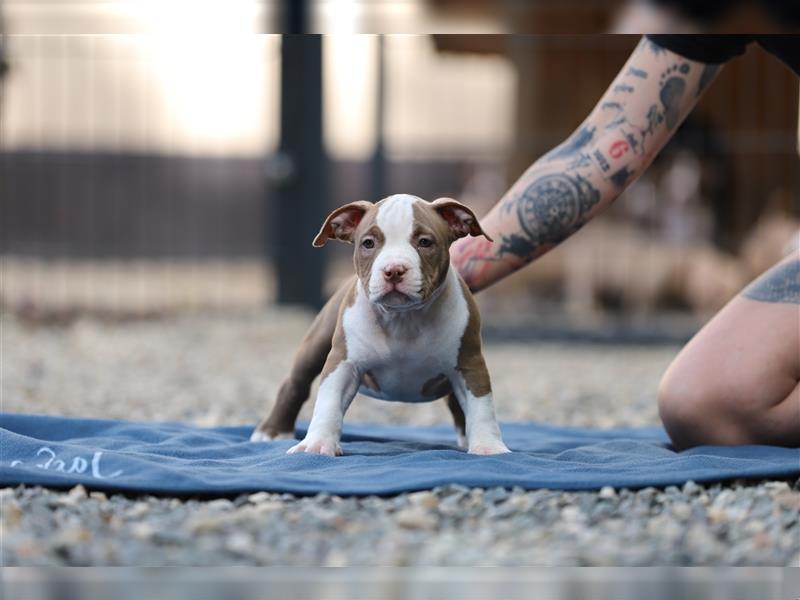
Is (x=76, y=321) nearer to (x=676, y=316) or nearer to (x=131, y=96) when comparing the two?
(x=131, y=96)

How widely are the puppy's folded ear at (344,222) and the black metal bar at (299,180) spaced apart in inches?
196

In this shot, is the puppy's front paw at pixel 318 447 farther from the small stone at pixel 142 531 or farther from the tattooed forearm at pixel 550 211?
the tattooed forearm at pixel 550 211

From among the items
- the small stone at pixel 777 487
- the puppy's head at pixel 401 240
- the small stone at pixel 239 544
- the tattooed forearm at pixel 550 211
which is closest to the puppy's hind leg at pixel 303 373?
the puppy's head at pixel 401 240

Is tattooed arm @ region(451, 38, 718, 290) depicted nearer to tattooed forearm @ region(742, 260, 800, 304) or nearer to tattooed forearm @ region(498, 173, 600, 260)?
tattooed forearm @ region(498, 173, 600, 260)

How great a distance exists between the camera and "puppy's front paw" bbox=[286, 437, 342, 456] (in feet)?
8.83

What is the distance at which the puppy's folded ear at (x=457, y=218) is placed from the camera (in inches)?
103

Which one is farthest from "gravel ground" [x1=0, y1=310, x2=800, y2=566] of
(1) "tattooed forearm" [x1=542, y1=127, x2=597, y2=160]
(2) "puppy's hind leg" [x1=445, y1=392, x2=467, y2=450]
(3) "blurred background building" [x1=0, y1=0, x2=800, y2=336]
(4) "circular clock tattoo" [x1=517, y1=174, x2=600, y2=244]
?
(3) "blurred background building" [x1=0, y1=0, x2=800, y2=336]

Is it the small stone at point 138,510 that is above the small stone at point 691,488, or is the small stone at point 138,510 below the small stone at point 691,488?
below

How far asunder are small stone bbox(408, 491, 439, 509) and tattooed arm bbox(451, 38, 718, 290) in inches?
32.2

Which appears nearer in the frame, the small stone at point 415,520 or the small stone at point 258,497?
the small stone at point 415,520

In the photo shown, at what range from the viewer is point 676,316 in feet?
26.1

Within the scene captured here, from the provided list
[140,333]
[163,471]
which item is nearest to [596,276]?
[140,333]

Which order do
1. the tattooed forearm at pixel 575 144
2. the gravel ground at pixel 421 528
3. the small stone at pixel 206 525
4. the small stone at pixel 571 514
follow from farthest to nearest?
the tattooed forearm at pixel 575 144 < the small stone at pixel 571 514 < the small stone at pixel 206 525 < the gravel ground at pixel 421 528

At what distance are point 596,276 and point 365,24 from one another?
6.32 m
